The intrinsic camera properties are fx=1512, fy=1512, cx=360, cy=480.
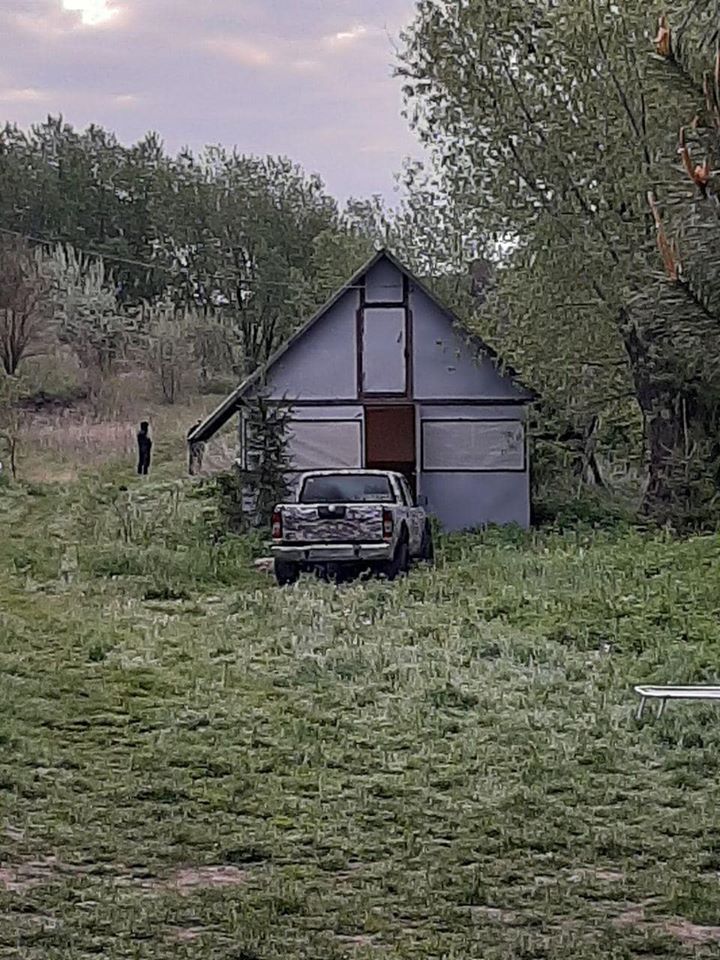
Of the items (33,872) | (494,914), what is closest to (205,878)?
(33,872)

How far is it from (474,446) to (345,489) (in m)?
5.87

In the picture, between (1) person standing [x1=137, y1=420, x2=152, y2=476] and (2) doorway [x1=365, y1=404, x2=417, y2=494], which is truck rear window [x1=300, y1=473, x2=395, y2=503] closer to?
(2) doorway [x1=365, y1=404, x2=417, y2=494]

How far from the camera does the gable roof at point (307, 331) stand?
25516 millimetres

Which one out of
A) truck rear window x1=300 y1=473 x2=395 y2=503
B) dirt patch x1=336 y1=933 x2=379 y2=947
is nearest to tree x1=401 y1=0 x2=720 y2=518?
truck rear window x1=300 y1=473 x2=395 y2=503

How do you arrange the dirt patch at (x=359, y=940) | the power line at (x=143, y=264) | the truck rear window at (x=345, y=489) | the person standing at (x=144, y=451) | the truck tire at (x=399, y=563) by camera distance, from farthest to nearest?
the power line at (x=143, y=264) < the person standing at (x=144, y=451) < the truck rear window at (x=345, y=489) < the truck tire at (x=399, y=563) < the dirt patch at (x=359, y=940)

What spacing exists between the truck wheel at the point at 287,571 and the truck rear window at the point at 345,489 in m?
1.95

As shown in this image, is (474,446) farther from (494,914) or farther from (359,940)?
(359,940)

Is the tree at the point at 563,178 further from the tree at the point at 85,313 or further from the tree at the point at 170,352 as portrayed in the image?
the tree at the point at 85,313

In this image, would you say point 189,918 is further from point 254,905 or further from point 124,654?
point 124,654

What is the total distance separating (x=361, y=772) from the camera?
8562 mm

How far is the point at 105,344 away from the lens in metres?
50.4

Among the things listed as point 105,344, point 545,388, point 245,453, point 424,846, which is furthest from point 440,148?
point 105,344

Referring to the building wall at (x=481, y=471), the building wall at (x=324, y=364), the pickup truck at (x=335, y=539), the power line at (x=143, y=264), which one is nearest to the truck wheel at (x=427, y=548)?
the pickup truck at (x=335, y=539)

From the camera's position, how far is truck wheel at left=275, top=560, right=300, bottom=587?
62.1 ft
